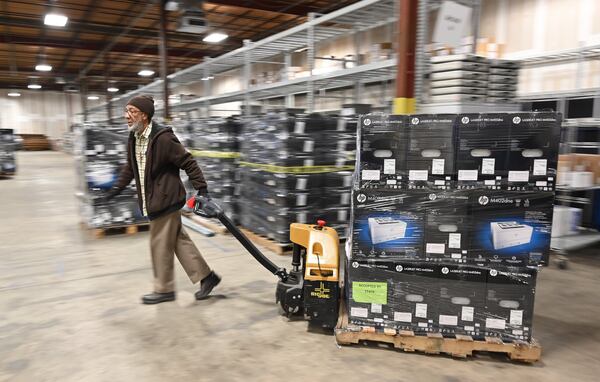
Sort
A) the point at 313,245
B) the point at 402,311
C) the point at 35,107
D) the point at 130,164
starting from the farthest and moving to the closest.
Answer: the point at 35,107 < the point at 130,164 < the point at 313,245 < the point at 402,311

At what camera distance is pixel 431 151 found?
293 centimetres

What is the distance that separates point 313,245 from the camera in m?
3.38

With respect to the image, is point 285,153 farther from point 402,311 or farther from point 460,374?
point 460,374

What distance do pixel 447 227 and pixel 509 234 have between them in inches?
16.3

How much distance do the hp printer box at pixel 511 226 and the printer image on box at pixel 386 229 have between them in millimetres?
499

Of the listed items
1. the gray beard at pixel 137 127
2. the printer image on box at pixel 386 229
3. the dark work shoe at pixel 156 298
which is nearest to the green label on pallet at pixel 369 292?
the printer image on box at pixel 386 229

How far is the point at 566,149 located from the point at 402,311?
5.20m

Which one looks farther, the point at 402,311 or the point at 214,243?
the point at 214,243

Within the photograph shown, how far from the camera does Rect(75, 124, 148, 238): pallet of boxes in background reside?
6.38m

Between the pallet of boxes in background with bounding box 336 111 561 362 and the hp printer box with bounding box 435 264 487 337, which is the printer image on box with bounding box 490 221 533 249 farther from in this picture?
the hp printer box with bounding box 435 264 487 337

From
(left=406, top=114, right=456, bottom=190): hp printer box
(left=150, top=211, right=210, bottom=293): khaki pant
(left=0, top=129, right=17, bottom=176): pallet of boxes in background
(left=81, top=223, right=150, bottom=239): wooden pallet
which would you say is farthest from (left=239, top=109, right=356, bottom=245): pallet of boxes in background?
(left=0, top=129, right=17, bottom=176): pallet of boxes in background

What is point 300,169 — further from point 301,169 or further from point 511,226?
point 511,226

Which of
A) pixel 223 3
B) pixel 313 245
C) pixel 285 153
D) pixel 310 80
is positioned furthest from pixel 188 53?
pixel 313 245

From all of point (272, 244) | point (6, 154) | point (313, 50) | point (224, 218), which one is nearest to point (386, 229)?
point (224, 218)
